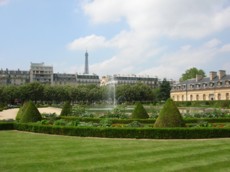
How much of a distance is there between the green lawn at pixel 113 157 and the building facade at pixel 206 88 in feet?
184

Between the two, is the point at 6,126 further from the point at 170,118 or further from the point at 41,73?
the point at 41,73

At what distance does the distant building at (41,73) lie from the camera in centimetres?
12525

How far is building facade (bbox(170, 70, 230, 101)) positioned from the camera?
2552 inches

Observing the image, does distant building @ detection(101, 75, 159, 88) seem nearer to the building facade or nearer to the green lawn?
the building facade

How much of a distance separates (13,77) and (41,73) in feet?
37.8

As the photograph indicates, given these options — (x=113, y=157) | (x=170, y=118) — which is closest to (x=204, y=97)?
(x=170, y=118)

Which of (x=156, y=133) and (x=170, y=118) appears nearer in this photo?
(x=156, y=133)

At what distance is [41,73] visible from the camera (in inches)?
4973

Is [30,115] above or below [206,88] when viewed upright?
below

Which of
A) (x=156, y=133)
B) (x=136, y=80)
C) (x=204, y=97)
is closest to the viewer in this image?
(x=156, y=133)

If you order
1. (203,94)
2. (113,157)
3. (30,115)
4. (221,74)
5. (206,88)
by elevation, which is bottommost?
(113,157)

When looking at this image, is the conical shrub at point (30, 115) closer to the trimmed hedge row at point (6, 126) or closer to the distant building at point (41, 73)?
the trimmed hedge row at point (6, 126)

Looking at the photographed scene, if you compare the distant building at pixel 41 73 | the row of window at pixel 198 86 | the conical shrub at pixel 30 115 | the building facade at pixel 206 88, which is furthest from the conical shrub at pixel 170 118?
the distant building at pixel 41 73

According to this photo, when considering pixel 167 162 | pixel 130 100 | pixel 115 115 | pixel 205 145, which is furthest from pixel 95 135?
pixel 130 100
